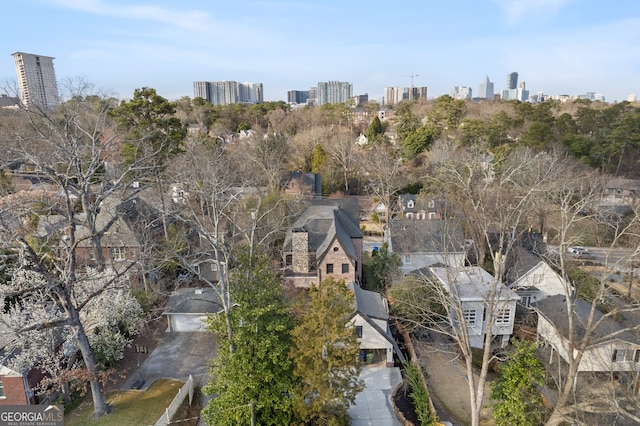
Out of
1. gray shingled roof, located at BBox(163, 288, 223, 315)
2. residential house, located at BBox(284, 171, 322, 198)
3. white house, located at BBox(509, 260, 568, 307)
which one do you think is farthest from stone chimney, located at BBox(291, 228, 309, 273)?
residential house, located at BBox(284, 171, 322, 198)

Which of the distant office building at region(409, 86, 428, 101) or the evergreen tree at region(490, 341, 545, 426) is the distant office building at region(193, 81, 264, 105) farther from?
the evergreen tree at region(490, 341, 545, 426)

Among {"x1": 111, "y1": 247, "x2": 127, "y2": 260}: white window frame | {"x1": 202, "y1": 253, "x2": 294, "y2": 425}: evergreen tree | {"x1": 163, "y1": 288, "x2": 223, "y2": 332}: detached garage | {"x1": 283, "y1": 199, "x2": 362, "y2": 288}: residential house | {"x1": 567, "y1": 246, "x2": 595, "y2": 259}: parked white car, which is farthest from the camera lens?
{"x1": 567, "y1": 246, "x2": 595, "y2": 259}: parked white car

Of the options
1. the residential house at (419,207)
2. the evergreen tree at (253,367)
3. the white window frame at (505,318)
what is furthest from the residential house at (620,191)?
the evergreen tree at (253,367)

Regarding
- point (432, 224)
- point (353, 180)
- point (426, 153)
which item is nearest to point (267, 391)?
point (432, 224)

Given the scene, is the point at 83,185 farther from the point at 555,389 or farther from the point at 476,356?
the point at 555,389

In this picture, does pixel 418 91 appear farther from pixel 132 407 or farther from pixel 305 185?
pixel 132 407

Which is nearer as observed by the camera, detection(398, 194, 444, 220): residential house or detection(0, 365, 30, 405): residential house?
detection(0, 365, 30, 405): residential house

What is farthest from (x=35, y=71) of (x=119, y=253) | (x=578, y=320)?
(x=578, y=320)
